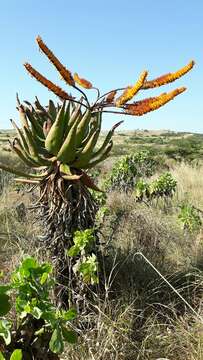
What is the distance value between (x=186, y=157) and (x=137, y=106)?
24.4m

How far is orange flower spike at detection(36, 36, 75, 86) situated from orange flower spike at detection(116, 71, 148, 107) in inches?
15.9

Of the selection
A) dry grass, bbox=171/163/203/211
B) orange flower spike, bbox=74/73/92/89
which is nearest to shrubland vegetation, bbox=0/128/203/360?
orange flower spike, bbox=74/73/92/89

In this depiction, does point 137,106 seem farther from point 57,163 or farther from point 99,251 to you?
point 99,251

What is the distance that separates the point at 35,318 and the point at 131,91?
1684 millimetres

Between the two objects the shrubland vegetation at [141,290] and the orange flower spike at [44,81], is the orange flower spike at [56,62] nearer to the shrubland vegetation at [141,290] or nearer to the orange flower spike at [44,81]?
the orange flower spike at [44,81]

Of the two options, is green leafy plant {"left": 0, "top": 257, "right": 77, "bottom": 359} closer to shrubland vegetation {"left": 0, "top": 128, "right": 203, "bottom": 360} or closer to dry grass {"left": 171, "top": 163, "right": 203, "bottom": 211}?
shrubland vegetation {"left": 0, "top": 128, "right": 203, "bottom": 360}

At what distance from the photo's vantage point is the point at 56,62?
343 cm

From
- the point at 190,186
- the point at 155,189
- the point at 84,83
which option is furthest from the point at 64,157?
the point at 190,186

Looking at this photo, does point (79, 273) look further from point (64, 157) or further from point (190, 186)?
point (190, 186)

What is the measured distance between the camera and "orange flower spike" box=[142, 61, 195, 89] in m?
3.34

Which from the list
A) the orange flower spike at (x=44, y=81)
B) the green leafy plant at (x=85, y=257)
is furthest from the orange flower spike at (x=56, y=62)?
the green leafy plant at (x=85, y=257)

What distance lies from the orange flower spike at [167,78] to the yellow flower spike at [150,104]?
9cm

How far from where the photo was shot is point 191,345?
3344 mm

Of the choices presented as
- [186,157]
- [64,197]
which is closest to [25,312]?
[64,197]
